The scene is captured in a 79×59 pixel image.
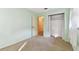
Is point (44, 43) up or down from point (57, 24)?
down

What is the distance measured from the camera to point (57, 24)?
109 cm

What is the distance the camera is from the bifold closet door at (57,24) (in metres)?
1.04

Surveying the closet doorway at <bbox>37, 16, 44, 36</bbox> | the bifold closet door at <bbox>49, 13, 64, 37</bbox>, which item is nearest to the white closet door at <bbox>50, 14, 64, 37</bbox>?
the bifold closet door at <bbox>49, 13, 64, 37</bbox>

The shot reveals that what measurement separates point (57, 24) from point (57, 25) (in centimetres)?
1

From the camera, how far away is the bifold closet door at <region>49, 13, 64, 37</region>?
A: 1041 mm

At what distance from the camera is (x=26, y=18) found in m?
1.16

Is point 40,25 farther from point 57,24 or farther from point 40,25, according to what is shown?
point 57,24

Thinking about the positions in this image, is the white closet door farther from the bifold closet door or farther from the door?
the door

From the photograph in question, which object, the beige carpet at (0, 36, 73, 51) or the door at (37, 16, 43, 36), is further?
the door at (37, 16, 43, 36)

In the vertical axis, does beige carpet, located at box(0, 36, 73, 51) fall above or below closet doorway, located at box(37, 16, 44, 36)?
below

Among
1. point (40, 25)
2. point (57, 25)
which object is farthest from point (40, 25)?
point (57, 25)
